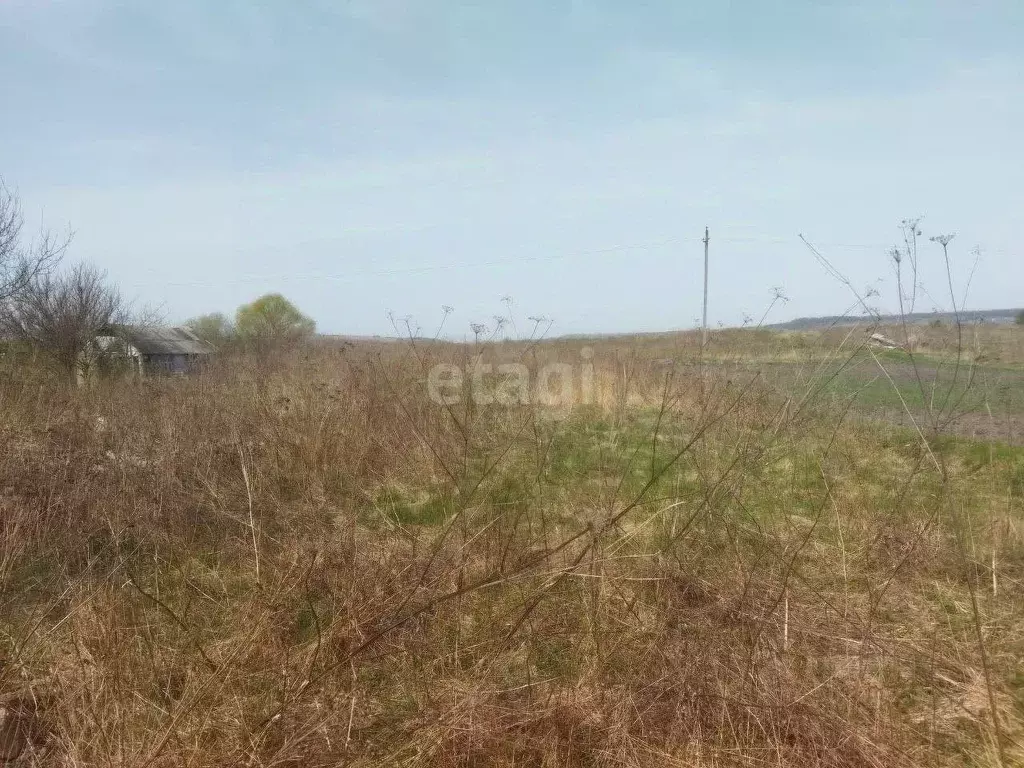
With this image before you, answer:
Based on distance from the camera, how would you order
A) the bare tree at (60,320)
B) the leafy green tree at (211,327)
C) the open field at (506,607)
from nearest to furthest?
the open field at (506,607)
the bare tree at (60,320)
the leafy green tree at (211,327)

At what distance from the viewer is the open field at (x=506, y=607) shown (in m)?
2.03

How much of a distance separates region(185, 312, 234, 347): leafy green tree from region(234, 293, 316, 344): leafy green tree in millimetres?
501

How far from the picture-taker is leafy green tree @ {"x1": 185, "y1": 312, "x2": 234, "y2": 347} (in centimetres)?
2577

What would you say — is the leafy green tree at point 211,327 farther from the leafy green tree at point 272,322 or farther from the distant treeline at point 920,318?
the distant treeline at point 920,318

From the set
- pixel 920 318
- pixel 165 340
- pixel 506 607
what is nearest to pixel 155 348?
pixel 165 340

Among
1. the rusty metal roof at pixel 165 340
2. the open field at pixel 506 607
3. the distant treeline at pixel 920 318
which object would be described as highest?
the rusty metal roof at pixel 165 340

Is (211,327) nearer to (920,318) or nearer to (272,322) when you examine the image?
(272,322)

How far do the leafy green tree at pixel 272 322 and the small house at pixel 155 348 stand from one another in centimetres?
160

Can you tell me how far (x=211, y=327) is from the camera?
27.9 m

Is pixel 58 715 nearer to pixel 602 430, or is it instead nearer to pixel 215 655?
pixel 215 655

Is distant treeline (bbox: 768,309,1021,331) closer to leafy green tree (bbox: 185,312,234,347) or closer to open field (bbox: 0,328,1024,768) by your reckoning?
open field (bbox: 0,328,1024,768)

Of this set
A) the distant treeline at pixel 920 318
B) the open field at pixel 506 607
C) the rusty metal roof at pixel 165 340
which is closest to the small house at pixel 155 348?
the rusty metal roof at pixel 165 340

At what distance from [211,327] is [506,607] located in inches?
1129

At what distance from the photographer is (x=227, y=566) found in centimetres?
367
